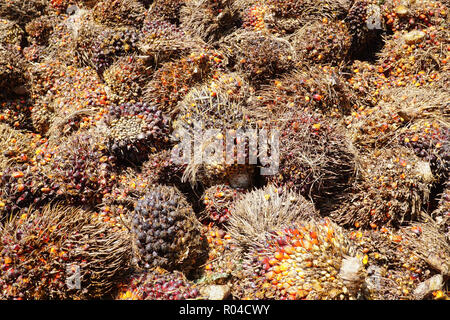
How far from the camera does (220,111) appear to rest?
3725mm

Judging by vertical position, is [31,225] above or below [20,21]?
below

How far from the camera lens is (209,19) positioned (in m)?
4.63

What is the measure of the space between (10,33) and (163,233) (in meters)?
4.05

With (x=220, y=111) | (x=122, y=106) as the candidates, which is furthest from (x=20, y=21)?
(x=220, y=111)

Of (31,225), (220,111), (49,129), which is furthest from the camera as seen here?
(49,129)

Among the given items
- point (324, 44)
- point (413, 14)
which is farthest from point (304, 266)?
point (413, 14)

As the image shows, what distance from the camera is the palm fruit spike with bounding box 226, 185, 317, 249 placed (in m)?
3.23

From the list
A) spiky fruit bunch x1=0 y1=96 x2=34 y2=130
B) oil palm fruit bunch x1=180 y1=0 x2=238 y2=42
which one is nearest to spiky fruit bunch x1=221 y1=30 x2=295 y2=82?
oil palm fruit bunch x1=180 y1=0 x2=238 y2=42

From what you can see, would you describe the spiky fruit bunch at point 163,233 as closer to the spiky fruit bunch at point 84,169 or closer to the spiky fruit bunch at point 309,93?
the spiky fruit bunch at point 84,169

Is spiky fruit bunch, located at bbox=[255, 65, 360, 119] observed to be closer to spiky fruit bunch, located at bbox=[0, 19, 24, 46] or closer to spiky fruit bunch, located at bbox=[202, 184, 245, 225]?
spiky fruit bunch, located at bbox=[202, 184, 245, 225]

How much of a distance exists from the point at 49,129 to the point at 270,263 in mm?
3369

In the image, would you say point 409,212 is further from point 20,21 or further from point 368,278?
point 20,21

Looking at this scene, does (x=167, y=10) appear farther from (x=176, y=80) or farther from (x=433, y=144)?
(x=433, y=144)
